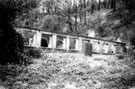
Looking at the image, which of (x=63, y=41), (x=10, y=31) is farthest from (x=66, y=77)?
(x=63, y=41)

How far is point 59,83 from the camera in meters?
6.95

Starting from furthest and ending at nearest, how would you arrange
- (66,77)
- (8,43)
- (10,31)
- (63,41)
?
(63,41) < (10,31) < (8,43) < (66,77)

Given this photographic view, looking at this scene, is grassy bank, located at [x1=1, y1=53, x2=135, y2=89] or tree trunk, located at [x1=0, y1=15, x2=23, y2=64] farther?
tree trunk, located at [x1=0, y1=15, x2=23, y2=64]

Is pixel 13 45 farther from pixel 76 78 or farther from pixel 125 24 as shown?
pixel 125 24

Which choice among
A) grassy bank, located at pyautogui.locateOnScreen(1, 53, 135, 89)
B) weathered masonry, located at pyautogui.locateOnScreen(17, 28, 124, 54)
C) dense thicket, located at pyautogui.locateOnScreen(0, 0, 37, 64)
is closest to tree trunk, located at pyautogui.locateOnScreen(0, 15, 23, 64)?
dense thicket, located at pyautogui.locateOnScreen(0, 0, 37, 64)

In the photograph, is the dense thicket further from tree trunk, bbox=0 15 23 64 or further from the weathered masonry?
the weathered masonry

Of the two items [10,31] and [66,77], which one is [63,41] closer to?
[10,31]

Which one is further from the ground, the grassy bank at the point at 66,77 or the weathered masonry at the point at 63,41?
the weathered masonry at the point at 63,41

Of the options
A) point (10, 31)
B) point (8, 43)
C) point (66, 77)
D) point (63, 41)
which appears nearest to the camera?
point (66, 77)

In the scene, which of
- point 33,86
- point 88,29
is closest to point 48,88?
point 33,86

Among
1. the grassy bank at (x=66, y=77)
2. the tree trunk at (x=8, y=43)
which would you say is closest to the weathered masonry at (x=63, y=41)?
the tree trunk at (x=8, y=43)

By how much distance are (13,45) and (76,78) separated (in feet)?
14.1

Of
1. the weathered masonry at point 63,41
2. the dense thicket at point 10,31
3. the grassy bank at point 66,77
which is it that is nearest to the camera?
the grassy bank at point 66,77

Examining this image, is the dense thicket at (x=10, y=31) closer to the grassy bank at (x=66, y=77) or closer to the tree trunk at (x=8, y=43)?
the tree trunk at (x=8, y=43)
